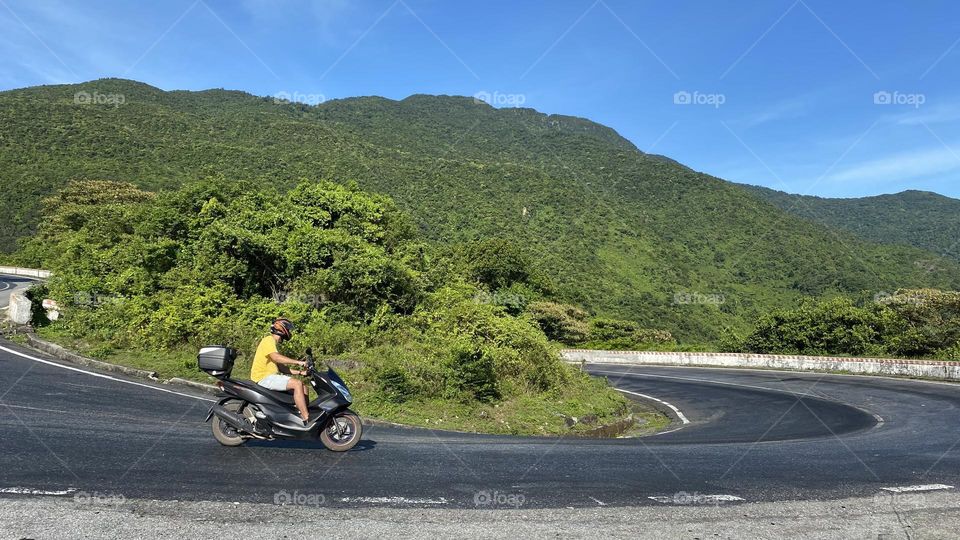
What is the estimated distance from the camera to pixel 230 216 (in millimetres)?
21719

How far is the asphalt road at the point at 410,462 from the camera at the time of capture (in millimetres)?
5879

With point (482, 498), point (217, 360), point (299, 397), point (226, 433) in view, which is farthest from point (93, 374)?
point (482, 498)

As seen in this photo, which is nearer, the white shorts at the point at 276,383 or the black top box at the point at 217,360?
the black top box at the point at 217,360

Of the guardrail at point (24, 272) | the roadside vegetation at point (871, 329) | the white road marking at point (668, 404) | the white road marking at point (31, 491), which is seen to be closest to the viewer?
the white road marking at point (31, 491)

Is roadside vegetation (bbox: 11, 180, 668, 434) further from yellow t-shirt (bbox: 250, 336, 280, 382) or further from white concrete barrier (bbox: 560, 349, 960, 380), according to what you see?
white concrete barrier (bbox: 560, 349, 960, 380)

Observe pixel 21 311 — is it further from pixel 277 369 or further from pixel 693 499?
pixel 693 499

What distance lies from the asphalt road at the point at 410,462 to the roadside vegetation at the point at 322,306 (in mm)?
3675

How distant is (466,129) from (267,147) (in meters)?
95.9

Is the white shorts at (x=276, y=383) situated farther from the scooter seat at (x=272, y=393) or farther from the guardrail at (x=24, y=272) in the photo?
the guardrail at (x=24, y=272)

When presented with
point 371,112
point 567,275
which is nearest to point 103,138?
point 567,275

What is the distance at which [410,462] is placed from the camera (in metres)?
7.46

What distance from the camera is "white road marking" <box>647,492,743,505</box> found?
5969 mm

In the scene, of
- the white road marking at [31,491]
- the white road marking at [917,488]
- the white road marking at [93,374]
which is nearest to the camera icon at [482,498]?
the white road marking at [31,491]

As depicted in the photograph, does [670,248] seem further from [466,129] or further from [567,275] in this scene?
[466,129]
